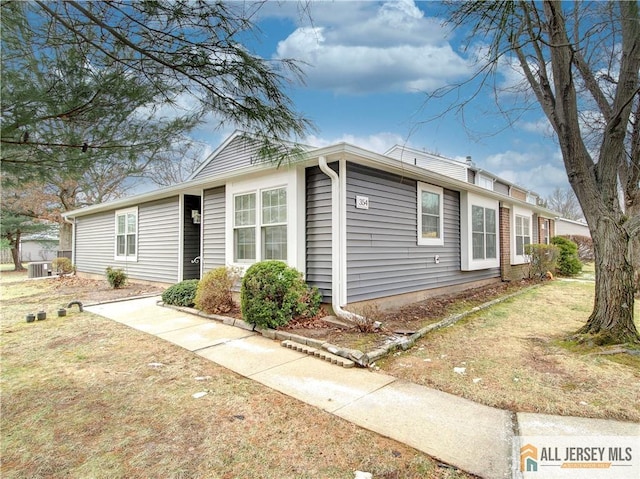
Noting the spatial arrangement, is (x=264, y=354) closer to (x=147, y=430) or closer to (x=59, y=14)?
(x=147, y=430)

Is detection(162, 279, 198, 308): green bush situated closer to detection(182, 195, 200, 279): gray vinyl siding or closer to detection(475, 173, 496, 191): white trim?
detection(182, 195, 200, 279): gray vinyl siding

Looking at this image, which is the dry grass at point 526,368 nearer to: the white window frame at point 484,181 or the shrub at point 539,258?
the shrub at point 539,258

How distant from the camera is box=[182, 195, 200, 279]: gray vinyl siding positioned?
30.8ft

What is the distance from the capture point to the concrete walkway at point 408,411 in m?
2.31

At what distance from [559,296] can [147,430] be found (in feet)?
31.2

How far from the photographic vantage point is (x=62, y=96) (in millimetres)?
2432

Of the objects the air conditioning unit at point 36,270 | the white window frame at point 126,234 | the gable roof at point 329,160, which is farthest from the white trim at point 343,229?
the air conditioning unit at point 36,270

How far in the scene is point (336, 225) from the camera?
18.3ft

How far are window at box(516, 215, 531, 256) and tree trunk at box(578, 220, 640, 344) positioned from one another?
7921 mm

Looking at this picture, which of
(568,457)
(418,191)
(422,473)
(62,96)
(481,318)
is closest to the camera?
(422,473)

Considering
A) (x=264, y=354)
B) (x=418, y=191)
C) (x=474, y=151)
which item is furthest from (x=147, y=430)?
Result: (x=418, y=191)

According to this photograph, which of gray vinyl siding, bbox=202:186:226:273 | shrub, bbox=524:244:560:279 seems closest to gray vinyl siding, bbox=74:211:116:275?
gray vinyl siding, bbox=202:186:226:273

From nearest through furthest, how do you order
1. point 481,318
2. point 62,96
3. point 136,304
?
point 62,96, point 481,318, point 136,304

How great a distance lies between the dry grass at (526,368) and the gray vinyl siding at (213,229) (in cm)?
499
